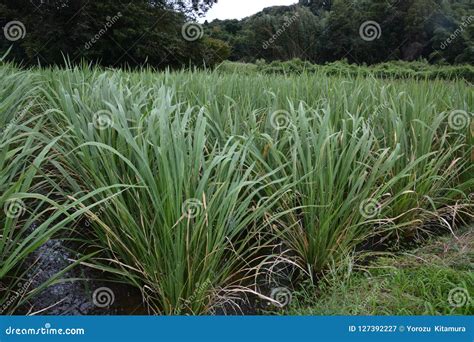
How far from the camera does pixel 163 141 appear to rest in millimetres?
1493

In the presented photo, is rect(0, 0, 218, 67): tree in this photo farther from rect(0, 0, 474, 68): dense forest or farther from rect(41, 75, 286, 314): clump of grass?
rect(41, 75, 286, 314): clump of grass

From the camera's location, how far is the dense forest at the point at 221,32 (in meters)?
13.6

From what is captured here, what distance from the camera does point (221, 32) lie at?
21.1 meters

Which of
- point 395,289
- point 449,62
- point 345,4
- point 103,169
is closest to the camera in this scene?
point 395,289

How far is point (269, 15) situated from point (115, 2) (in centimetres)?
941

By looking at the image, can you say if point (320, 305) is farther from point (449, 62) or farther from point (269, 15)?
point (269, 15)

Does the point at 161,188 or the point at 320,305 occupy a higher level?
the point at 161,188

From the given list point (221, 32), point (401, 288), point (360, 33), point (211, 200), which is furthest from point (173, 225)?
point (221, 32)

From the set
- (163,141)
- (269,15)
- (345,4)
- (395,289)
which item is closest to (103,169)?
(163,141)

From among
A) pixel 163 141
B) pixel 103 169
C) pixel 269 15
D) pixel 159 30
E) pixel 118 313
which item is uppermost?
pixel 269 15

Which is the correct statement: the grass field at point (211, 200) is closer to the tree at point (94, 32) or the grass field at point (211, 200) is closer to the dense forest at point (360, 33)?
the tree at point (94, 32)

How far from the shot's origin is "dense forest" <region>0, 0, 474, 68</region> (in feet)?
44.6

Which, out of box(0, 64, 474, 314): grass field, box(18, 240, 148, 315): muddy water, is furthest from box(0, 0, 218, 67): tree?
box(18, 240, 148, 315): muddy water

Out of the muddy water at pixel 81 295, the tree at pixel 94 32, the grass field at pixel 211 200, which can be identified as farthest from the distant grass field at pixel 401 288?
the tree at pixel 94 32
